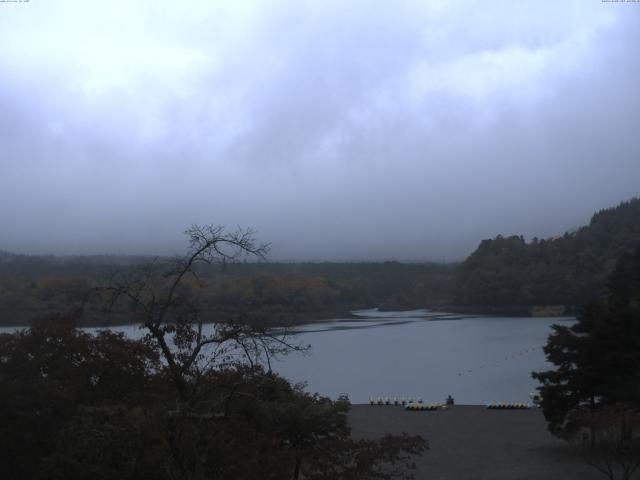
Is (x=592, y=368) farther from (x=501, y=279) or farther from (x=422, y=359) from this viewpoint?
(x=501, y=279)

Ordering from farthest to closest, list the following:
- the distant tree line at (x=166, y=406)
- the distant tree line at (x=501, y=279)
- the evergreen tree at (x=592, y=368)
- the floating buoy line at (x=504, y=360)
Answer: the distant tree line at (x=501, y=279), the floating buoy line at (x=504, y=360), the evergreen tree at (x=592, y=368), the distant tree line at (x=166, y=406)

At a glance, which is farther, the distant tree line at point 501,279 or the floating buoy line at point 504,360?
the distant tree line at point 501,279

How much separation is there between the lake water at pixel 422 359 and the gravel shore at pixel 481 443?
3.48 metres

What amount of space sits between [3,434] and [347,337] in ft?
152

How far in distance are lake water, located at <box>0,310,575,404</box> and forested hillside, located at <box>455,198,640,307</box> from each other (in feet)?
27.4

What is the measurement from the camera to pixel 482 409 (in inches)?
871

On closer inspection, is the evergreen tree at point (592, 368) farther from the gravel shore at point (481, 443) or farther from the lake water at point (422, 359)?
the lake water at point (422, 359)

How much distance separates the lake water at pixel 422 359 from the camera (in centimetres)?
3064

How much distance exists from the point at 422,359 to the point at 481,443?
2739 centimetres

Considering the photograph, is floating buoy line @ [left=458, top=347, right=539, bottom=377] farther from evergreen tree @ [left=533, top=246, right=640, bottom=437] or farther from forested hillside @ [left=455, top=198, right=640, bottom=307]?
forested hillside @ [left=455, top=198, right=640, bottom=307]

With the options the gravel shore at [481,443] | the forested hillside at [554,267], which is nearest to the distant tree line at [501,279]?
the forested hillside at [554,267]

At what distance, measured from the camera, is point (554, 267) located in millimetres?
76562

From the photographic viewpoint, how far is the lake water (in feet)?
101

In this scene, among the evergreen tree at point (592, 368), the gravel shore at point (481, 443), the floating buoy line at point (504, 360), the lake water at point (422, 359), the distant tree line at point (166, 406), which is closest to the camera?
the distant tree line at point (166, 406)
